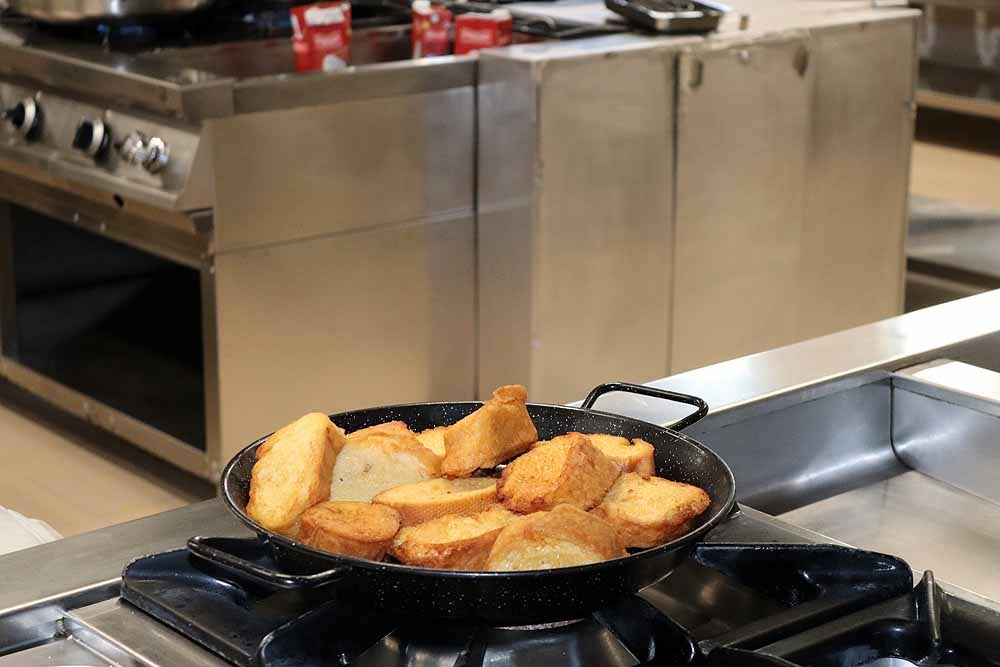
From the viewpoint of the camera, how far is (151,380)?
322 centimetres

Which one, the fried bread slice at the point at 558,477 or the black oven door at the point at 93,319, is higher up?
the fried bread slice at the point at 558,477

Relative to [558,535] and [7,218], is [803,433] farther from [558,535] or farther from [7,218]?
[7,218]

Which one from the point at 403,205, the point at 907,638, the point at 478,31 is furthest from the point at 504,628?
the point at 478,31

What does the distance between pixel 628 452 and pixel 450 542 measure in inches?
7.4

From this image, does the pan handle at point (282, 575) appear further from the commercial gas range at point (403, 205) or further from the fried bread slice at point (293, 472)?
the commercial gas range at point (403, 205)

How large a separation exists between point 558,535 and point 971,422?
27.1 inches

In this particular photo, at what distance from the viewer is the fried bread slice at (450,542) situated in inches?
33.5

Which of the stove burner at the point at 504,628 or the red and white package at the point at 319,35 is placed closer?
the stove burner at the point at 504,628

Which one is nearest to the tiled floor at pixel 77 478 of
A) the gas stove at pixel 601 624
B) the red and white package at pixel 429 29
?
the red and white package at pixel 429 29

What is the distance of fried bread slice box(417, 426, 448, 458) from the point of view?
3.29ft

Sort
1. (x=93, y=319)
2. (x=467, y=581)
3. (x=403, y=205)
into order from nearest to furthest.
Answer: (x=467, y=581) < (x=403, y=205) < (x=93, y=319)

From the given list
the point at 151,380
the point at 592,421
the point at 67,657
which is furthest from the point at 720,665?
the point at 151,380

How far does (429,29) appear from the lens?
10.9ft

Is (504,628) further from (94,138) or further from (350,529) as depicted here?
(94,138)
